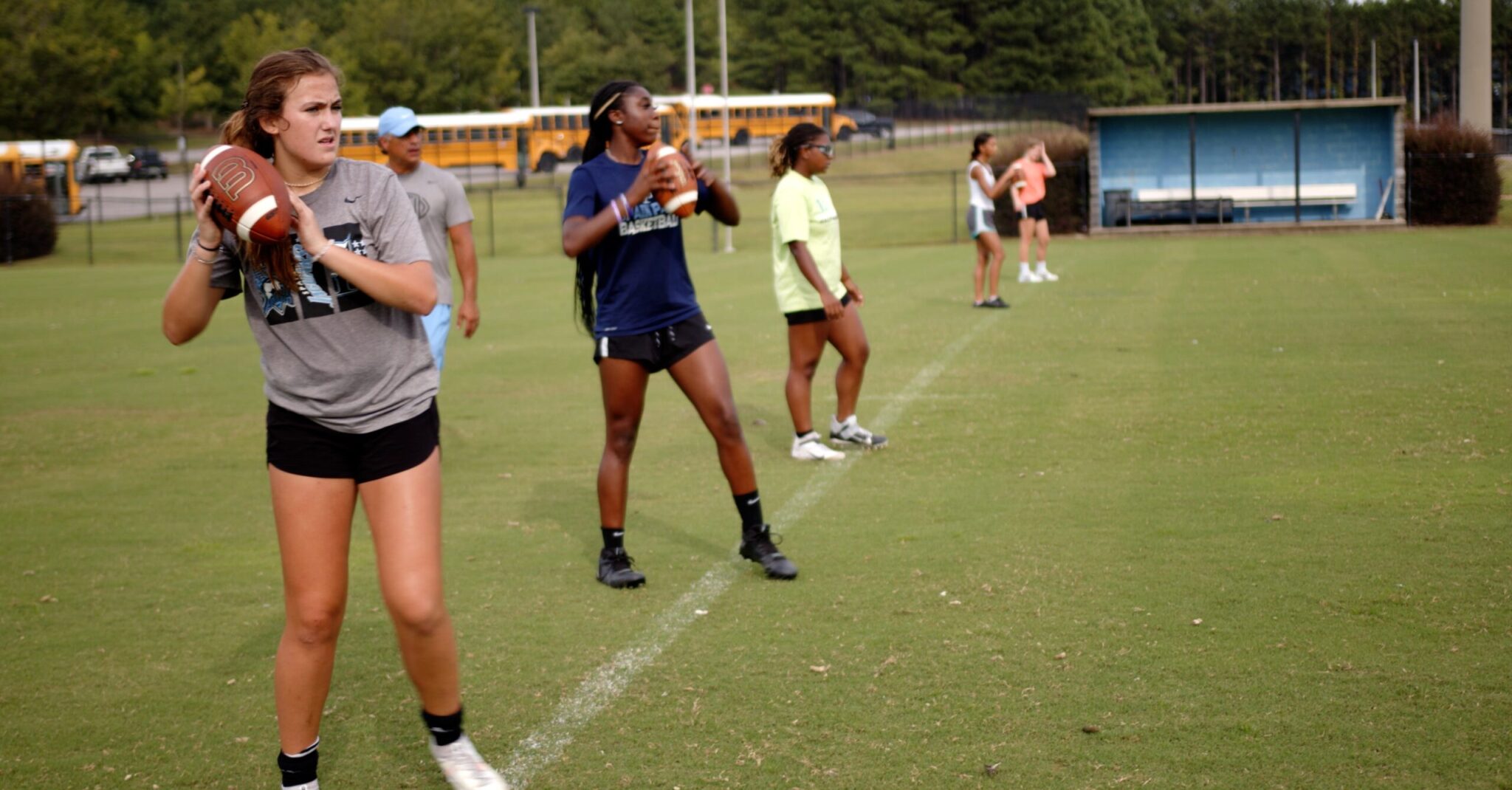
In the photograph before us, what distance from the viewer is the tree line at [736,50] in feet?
238

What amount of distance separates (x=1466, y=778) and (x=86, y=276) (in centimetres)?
3027

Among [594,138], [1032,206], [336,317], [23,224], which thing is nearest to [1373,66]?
[1032,206]

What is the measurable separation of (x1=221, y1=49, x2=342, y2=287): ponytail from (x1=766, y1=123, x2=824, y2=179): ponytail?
204 inches

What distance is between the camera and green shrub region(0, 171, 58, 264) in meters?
35.2

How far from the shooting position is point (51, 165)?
56.6 m

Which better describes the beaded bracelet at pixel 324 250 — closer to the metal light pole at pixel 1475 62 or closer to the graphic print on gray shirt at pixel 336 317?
the graphic print on gray shirt at pixel 336 317

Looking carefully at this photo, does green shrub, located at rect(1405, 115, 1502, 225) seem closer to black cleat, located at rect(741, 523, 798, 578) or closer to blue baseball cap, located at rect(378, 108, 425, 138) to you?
blue baseball cap, located at rect(378, 108, 425, 138)

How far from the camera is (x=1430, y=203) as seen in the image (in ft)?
97.6

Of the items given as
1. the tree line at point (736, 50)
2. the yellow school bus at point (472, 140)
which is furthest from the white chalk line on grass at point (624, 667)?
the tree line at point (736, 50)

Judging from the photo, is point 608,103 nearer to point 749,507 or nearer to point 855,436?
point 749,507

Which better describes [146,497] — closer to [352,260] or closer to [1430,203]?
[352,260]

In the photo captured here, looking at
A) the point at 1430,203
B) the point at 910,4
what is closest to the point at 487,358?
the point at 1430,203

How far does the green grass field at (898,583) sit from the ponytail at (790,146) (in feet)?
6.21

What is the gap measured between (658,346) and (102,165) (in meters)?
63.6
